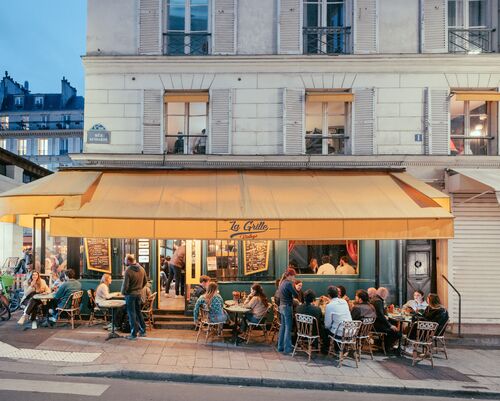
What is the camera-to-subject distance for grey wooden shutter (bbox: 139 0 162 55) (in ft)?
35.7

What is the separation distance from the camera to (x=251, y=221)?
27.6 feet

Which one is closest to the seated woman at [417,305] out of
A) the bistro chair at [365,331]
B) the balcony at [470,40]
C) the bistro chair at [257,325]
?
the bistro chair at [365,331]

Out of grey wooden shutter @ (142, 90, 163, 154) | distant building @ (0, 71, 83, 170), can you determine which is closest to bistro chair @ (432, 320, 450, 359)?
grey wooden shutter @ (142, 90, 163, 154)

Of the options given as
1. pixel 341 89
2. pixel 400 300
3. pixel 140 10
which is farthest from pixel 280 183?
pixel 140 10

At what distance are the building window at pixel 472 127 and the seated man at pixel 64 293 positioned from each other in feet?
33.2

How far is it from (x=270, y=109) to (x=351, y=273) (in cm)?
477

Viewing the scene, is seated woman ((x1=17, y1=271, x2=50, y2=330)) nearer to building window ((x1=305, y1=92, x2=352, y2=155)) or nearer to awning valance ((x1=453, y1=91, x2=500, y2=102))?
building window ((x1=305, y1=92, x2=352, y2=155))

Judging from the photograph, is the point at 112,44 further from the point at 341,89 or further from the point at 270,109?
the point at 341,89

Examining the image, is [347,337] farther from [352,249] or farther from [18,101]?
[18,101]

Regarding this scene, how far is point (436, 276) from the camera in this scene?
1122 centimetres

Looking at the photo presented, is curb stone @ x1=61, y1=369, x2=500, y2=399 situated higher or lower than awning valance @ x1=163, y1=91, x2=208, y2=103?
lower

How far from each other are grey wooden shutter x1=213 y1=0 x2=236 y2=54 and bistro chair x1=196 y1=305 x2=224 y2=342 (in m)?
6.50

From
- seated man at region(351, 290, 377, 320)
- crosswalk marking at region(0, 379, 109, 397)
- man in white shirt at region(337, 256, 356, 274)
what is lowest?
crosswalk marking at region(0, 379, 109, 397)

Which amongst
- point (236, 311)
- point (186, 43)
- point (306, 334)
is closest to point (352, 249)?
point (306, 334)
